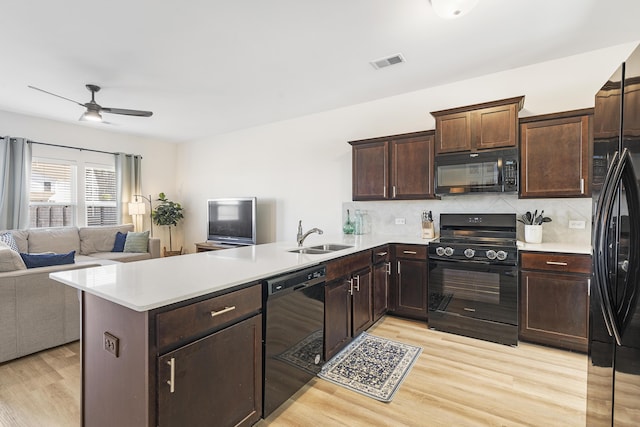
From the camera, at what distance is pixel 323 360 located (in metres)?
2.26

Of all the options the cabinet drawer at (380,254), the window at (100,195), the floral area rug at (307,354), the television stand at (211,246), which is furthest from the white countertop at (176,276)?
the window at (100,195)

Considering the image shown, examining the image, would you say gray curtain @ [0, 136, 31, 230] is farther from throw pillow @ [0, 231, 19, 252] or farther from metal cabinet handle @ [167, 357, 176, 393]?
metal cabinet handle @ [167, 357, 176, 393]

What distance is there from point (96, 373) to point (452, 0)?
118 inches

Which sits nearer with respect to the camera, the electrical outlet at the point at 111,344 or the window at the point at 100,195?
the electrical outlet at the point at 111,344

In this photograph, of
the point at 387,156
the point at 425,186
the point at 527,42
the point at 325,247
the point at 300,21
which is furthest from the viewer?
the point at 387,156

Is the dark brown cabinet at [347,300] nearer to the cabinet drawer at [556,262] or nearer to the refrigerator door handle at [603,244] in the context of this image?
the cabinet drawer at [556,262]

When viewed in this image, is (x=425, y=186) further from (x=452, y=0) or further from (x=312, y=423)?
(x=312, y=423)

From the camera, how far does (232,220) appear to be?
5.39m

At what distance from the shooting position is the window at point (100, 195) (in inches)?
218

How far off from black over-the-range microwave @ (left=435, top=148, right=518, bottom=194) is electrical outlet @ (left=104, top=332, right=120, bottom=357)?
3.02 meters

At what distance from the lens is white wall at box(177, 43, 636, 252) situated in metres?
2.98

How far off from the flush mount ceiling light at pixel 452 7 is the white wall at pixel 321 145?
59.1 inches

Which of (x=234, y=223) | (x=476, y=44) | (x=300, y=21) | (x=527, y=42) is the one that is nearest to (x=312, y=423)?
(x=300, y=21)

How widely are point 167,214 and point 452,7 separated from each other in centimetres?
590
